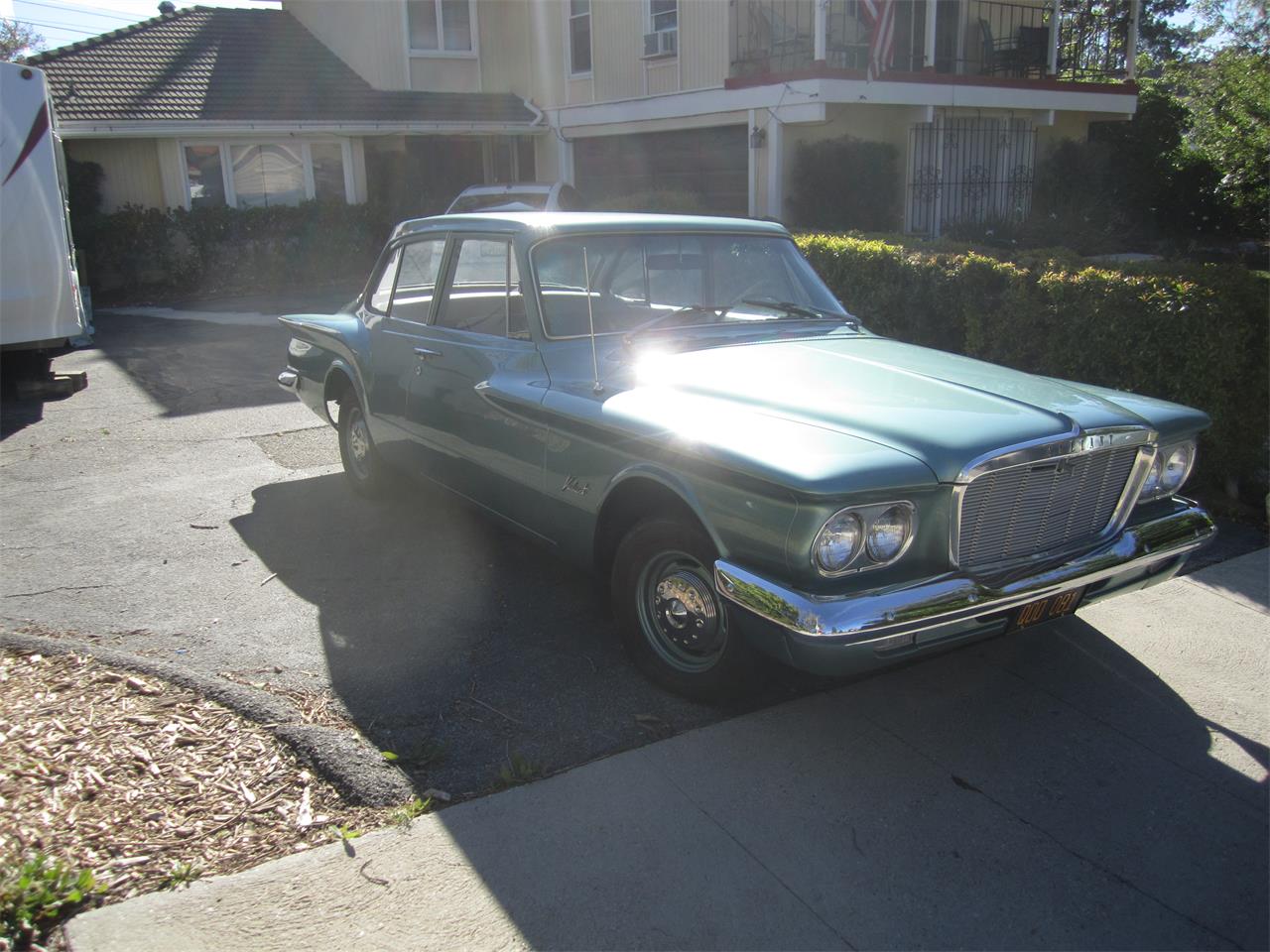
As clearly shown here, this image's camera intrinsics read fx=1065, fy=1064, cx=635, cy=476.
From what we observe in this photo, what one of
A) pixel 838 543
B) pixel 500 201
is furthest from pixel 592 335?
pixel 500 201

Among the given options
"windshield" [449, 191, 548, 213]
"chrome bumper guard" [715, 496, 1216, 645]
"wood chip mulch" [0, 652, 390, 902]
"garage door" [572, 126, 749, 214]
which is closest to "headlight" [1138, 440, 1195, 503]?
"chrome bumper guard" [715, 496, 1216, 645]

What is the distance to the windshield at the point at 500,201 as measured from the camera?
15.5 m

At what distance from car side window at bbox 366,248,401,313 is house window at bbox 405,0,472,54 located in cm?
1750

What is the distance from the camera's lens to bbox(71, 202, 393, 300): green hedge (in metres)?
17.1

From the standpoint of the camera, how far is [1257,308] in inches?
245

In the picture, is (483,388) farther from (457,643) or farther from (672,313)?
(457,643)

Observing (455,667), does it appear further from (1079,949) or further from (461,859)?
(1079,949)

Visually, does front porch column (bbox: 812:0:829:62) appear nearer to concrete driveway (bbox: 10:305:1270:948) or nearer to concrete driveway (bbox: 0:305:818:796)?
concrete driveway (bbox: 0:305:818:796)

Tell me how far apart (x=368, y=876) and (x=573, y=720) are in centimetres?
110

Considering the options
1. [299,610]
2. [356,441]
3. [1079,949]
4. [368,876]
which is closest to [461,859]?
[368,876]

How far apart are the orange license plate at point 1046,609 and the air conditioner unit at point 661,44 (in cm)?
1649

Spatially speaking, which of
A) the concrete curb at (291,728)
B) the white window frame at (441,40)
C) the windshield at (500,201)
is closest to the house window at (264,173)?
the white window frame at (441,40)

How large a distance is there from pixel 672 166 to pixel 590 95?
8.81 feet

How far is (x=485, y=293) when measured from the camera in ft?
16.9
